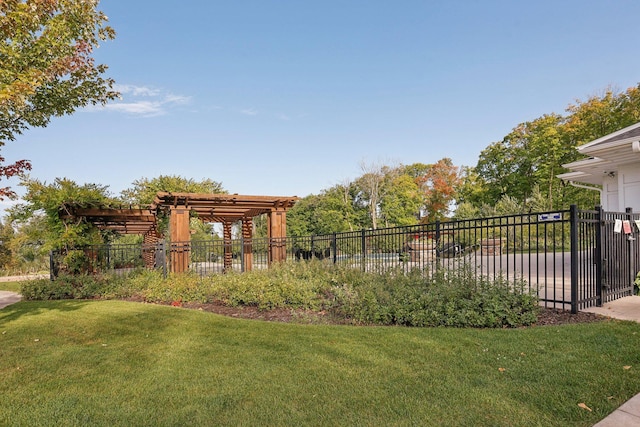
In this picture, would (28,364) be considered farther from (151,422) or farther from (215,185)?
(215,185)

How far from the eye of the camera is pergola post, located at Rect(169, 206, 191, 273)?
10016 millimetres

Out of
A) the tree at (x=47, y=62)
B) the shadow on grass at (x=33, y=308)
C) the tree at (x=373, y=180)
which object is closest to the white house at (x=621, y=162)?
the tree at (x=47, y=62)

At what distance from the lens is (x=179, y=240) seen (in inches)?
407

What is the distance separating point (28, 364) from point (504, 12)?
488 inches

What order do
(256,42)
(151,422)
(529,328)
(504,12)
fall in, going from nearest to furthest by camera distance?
(151,422) < (529,328) < (504,12) < (256,42)

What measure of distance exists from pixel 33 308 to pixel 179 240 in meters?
3.73

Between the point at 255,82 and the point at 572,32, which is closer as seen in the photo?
the point at 572,32

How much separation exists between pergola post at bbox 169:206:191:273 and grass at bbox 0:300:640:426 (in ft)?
16.0

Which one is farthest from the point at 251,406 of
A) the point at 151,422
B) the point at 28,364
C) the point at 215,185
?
the point at 215,185

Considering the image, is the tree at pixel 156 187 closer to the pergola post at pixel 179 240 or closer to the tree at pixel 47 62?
the pergola post at pixel 179 240

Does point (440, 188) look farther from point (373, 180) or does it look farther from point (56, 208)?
point (56, 208)

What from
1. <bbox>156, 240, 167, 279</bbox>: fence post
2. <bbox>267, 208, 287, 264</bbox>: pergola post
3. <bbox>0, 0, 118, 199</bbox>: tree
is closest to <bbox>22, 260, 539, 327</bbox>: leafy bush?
<bbox>156, 240, 167, 279</bbox>: fence post

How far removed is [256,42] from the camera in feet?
34.4

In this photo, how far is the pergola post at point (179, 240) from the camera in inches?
394
